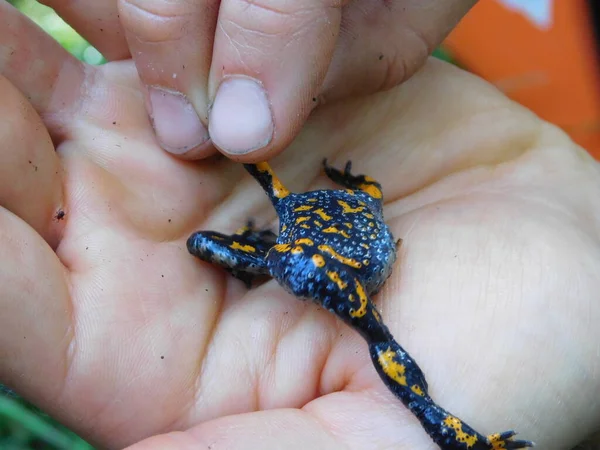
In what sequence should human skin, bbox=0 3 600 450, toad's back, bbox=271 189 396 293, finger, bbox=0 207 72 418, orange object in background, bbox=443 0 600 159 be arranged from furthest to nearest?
orange object in background, bbox=443 0 600 159, toad's back, bbox=271 189 396 293, human skin, bbox=0 3 600 450, finger, bbox=0 207 72 418

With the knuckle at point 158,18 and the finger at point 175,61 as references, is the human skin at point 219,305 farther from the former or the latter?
the knuckle at point 158,18

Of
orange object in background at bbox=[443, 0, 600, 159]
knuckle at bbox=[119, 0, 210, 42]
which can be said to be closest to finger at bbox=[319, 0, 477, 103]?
knuckle at bbox=[119, 0, 210, 42]

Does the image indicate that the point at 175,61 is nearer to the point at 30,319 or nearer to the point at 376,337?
the point at 30,319

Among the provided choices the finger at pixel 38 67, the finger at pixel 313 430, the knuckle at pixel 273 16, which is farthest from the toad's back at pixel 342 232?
the finger at pixel 38 67

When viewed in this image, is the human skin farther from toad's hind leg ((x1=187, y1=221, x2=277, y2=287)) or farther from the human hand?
the human hand

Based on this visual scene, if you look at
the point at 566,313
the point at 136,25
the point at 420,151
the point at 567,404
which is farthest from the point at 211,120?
the point at 567,404

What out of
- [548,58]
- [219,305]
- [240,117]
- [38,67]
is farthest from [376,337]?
[548,58]
